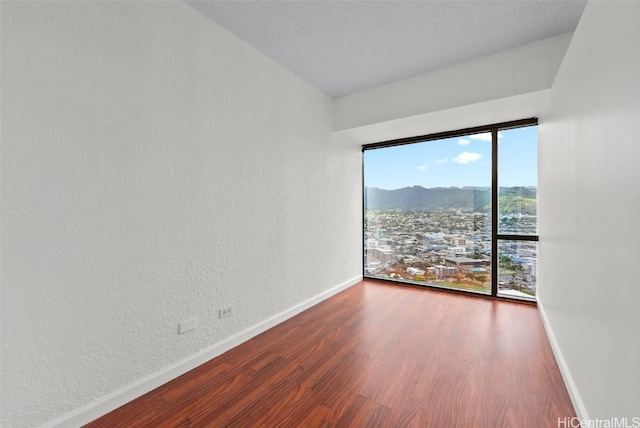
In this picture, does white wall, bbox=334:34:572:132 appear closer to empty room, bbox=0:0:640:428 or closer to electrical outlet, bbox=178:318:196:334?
empty room, bbox=0:0:640:428

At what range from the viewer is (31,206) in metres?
1.31

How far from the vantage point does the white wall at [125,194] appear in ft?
4.26

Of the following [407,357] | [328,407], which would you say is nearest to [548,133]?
[407,357]

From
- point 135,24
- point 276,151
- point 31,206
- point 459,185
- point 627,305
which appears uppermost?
point 135,24

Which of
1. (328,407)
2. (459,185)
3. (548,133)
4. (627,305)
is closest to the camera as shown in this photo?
(627,305)

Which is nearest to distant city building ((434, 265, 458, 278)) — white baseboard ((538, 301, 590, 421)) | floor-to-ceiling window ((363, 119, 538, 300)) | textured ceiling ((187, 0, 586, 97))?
floor-to-ceiling window ((363, 119, 538, 300))

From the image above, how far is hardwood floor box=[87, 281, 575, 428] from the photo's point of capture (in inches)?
59.7

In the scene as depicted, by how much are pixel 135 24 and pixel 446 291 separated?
419cm

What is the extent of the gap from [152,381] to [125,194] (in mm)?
1212

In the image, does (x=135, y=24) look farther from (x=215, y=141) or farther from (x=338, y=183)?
(x=338, y=183)

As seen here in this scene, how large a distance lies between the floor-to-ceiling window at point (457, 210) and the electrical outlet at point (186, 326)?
2.94m

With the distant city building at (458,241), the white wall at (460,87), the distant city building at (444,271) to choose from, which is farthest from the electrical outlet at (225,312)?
the distant city building at (458,241)

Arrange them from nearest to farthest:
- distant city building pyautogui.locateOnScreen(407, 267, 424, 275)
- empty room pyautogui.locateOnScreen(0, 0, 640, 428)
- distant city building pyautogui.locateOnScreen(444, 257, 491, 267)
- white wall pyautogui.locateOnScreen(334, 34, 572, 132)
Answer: empty room pyautogui.locateOnScreen(0, 0, 640, 428), white wall pyautogui.locateOnScreen(334, 34, 572, 132), distant city building pyautogui.locateOnScreen(444, 257, 491, 267), distant city building pyautogui.locateOnScreen(407, 267, 424, 275)

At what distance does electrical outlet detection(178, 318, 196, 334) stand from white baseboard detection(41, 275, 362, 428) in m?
0.21
